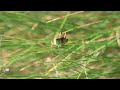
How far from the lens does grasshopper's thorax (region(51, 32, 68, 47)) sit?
64.6 inches

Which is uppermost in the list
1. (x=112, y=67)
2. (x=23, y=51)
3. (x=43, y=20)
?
(x=43, y=20)

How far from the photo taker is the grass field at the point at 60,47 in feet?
5.34

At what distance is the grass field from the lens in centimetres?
163

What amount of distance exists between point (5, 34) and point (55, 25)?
0.24m

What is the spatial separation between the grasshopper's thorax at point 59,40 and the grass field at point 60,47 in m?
0.01

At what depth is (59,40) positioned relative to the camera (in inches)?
64.7

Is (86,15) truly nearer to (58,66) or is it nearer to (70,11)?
(70,11)

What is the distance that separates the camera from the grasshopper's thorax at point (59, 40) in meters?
1.64

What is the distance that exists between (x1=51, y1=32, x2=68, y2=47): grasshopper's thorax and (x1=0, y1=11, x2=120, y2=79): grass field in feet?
0.04

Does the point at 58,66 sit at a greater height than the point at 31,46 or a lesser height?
lesser

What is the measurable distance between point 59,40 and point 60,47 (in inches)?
1.4

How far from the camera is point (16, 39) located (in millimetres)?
1661

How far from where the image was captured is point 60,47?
1.65 metres
